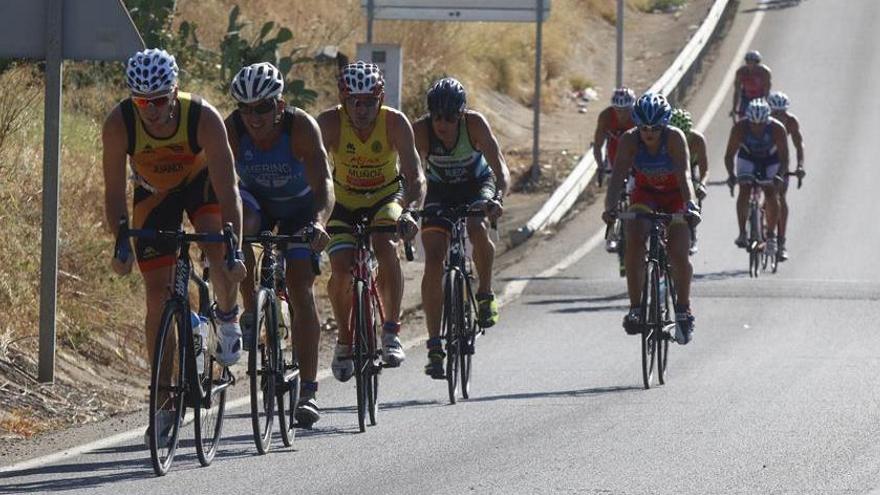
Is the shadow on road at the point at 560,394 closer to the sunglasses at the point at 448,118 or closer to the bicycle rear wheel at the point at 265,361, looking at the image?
the sunglasses at the point at 448,118

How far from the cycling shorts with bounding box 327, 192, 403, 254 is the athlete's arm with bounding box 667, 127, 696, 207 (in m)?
2.67

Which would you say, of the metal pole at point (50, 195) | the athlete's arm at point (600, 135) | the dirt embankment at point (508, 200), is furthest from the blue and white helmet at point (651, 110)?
the athlete's arm at point (600, 135)

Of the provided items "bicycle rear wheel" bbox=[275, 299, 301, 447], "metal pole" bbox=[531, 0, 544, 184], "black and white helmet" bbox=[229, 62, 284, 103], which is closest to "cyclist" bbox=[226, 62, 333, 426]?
"black and white helmet" bbox=[229, 62, 284, 103]

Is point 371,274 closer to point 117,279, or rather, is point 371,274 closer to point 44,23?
point 44,23

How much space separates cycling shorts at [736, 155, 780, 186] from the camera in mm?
21141

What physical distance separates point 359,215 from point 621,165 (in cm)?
262

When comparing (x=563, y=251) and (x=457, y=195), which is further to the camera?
(x=563, y=251)

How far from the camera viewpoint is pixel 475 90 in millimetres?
32062

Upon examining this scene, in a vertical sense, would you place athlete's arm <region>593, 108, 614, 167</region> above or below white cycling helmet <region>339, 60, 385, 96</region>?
below

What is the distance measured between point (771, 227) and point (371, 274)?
35.1 feet

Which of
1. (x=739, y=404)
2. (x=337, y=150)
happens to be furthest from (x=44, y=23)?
(x=739, y=404)

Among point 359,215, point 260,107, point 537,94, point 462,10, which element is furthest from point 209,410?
point 537,94

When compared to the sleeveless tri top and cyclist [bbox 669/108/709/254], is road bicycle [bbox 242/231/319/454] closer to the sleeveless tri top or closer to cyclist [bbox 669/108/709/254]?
the sleeveless tri top

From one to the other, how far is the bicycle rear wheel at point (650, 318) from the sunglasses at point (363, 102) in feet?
9.24
